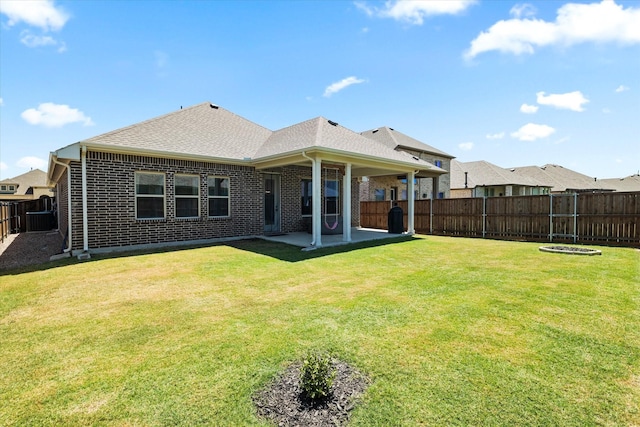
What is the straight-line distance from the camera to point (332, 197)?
15023 millimetres

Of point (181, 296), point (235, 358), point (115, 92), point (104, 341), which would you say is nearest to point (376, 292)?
point (235, 358)

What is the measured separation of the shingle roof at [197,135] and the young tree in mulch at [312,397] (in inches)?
365

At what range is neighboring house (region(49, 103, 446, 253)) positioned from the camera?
9242mm

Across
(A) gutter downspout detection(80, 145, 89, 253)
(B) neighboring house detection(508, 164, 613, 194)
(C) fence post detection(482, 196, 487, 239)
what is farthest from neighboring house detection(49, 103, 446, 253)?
(B) neighboring house detection(508, 164, 613, 194)

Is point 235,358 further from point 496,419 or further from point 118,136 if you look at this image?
point 118,136

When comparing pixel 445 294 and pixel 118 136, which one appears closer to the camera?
pixel 445 294

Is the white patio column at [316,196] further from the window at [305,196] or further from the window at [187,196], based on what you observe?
the window at [187,196]

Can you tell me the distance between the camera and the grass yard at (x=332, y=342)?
2375 millimetres

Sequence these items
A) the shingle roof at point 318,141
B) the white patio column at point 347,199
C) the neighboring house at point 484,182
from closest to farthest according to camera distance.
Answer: the shingle roof at point 318,141
the white patio column at point 347,199
the neighboring house at point 484,182

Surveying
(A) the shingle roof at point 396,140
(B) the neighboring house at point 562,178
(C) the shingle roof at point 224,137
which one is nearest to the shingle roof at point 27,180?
(C) the shingle roof at point 224,137

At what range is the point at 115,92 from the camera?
12.9 metres

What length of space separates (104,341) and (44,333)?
920 mm

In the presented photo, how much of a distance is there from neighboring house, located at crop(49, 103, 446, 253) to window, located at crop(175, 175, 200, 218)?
34 millimetres

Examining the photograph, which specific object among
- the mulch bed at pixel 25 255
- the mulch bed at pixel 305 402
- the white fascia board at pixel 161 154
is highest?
the white fascia board at pixel 161 154
